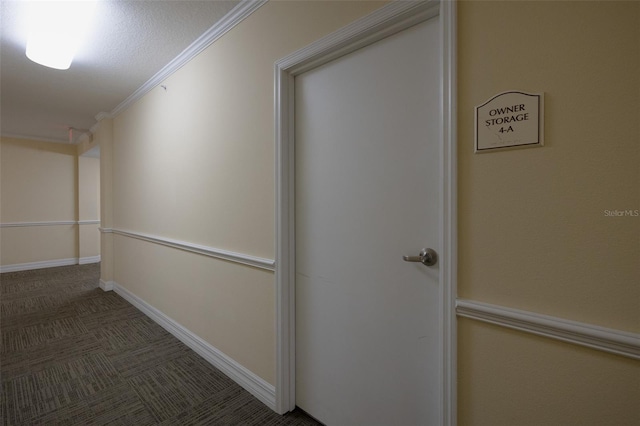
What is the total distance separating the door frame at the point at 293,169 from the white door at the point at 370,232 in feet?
0.15

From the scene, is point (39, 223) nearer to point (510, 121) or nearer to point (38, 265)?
point (38, 265)

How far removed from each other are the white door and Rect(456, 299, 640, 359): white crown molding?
0.20 meters

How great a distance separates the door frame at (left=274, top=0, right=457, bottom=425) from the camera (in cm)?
107

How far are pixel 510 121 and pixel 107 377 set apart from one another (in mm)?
2814

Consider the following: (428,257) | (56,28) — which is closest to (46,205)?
(56,28)

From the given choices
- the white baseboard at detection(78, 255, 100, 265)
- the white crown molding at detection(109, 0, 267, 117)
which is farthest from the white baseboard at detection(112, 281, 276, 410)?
the white baseboard at detection(78, 255, 100, 265)

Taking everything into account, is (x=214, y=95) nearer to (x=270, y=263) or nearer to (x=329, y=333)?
(x=270, y=263)

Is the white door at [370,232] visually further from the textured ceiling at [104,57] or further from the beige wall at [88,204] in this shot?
the beige wall at [88,204]

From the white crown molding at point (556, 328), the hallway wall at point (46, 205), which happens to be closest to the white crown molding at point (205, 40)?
the white crown molding at point (556, 328)

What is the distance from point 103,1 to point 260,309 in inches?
83.5

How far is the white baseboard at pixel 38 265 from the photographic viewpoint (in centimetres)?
521

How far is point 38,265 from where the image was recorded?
5496 millimetres

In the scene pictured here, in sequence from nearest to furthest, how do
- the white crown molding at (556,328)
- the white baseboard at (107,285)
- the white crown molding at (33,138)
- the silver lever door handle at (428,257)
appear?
the white crown molding at (556,328), the silver lever door handle at (428,257), the white baseboard at (107,285), the white crown molding at (33,138)

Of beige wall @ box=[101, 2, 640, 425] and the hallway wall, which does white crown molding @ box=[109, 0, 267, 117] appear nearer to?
beige wall @ box=[101, 2, 640, 425]
